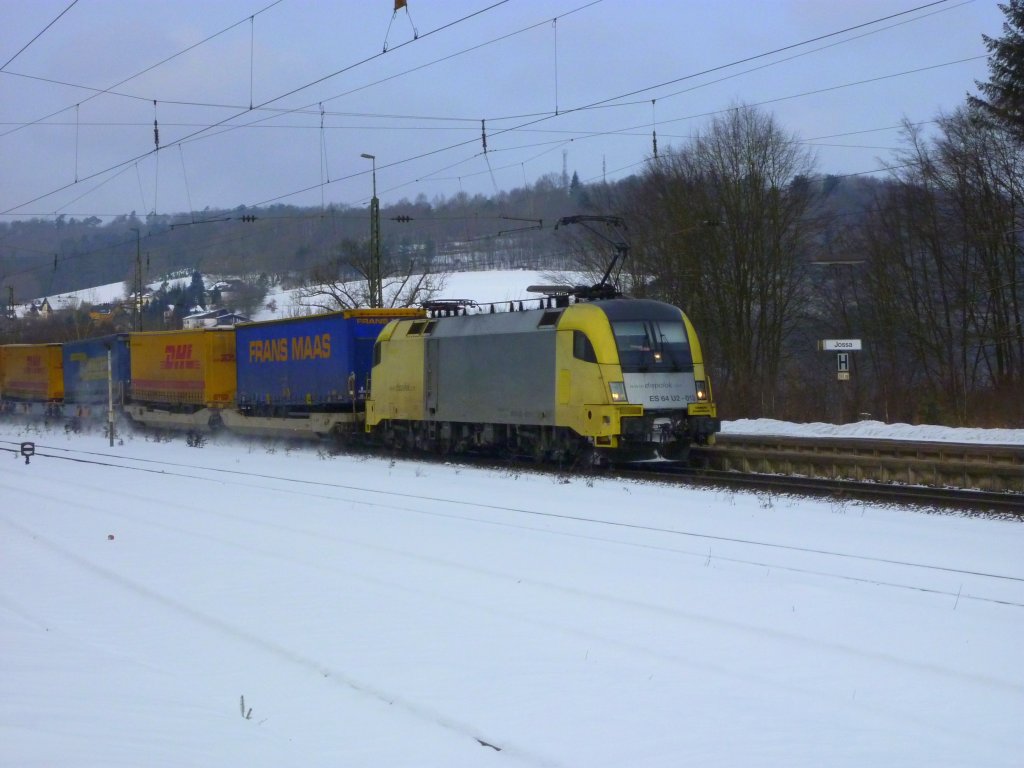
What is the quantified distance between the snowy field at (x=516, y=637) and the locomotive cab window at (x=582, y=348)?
14.7 feet

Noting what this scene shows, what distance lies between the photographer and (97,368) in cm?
3919

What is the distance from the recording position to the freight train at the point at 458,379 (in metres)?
19.5

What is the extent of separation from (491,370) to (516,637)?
46.2ft

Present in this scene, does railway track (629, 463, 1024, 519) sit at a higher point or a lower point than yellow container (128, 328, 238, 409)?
lower

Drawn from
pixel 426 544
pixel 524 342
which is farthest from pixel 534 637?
pixel 524 342

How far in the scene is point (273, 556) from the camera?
11.8m

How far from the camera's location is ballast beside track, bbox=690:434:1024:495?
17406mm

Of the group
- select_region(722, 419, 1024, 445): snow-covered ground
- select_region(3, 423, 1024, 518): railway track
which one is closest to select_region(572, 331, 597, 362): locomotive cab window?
select_region(3, 423, 1024, 518): railway track

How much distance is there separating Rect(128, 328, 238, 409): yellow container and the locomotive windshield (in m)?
17.0

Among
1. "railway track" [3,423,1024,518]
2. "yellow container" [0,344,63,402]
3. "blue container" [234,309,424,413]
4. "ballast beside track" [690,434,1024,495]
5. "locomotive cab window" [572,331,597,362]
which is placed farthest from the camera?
"yellow container" [0,344,63,402]

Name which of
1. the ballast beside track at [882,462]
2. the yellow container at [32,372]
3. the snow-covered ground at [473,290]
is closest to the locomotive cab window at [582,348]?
the ballast beside track at [882,462]

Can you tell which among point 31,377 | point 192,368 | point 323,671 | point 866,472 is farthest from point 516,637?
point 31,377

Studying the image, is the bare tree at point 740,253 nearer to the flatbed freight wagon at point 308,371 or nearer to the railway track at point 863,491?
the flatbed freight wagon at point 308,371

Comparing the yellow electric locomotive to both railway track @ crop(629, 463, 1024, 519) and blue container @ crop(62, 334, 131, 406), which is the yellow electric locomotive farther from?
blue container @ crop(62, 334, 131, 406)
